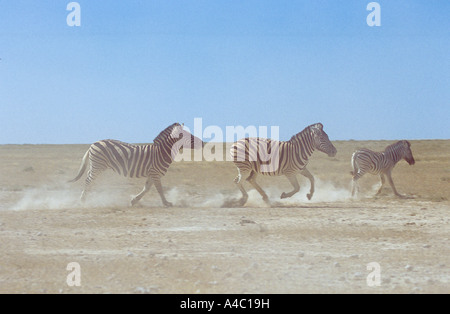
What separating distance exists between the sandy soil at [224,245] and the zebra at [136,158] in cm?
89

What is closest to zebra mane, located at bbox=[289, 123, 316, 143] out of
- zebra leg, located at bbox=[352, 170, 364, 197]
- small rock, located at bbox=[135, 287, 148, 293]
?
zebra leg, located at bbox=[352, 170, 364, 197]

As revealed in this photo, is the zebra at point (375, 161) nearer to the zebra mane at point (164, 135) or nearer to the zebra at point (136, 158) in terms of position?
the zebra at point (136, 158)

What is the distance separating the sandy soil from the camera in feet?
22.7

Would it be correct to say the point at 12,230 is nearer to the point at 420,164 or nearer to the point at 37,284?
the point at 37,284

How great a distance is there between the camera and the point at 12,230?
36.2 feet

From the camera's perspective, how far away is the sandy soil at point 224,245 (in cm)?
693

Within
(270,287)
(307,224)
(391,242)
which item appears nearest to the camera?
(270,287)

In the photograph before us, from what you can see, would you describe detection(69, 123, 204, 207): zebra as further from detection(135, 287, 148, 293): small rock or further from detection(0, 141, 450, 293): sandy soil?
detection(135, 287, 148, 293): small rock

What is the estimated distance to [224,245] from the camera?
945cm

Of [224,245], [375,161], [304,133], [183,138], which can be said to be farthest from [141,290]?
[375,161]
